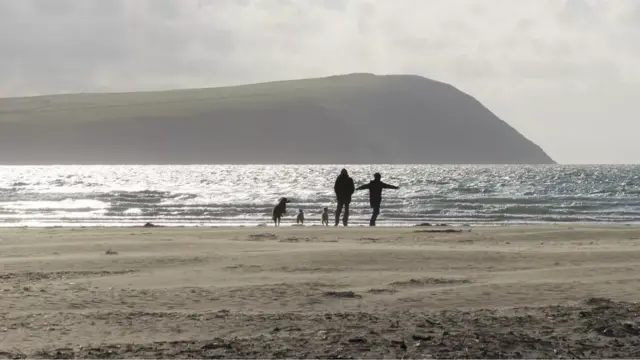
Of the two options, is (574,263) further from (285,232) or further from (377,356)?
(285,232)

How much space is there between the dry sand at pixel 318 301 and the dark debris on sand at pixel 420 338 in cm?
2

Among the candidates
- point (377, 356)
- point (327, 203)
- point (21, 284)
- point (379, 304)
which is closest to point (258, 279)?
point (379, 304)

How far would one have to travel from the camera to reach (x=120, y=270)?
1057 cm

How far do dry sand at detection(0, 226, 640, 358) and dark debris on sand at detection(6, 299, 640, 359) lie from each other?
2 centimetres

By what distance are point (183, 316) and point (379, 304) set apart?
1.95 meters

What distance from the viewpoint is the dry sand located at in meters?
6.13

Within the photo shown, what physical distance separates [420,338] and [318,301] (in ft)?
6.54

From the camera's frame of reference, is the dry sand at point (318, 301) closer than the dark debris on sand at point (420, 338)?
No

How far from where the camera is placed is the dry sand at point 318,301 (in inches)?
241

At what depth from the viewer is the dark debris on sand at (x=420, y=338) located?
5.91m

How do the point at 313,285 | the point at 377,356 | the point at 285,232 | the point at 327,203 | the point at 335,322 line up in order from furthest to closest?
the point at 327,203 → the point at 285,232 → the point at 313,285 → the point at 335,322 → the point at 377,356

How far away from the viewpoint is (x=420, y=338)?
6.27 m

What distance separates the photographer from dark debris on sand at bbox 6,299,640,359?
5.91m

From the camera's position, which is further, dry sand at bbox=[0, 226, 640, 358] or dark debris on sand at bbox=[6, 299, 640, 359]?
dry sand at bbox=[0, 226, 640, 358]
